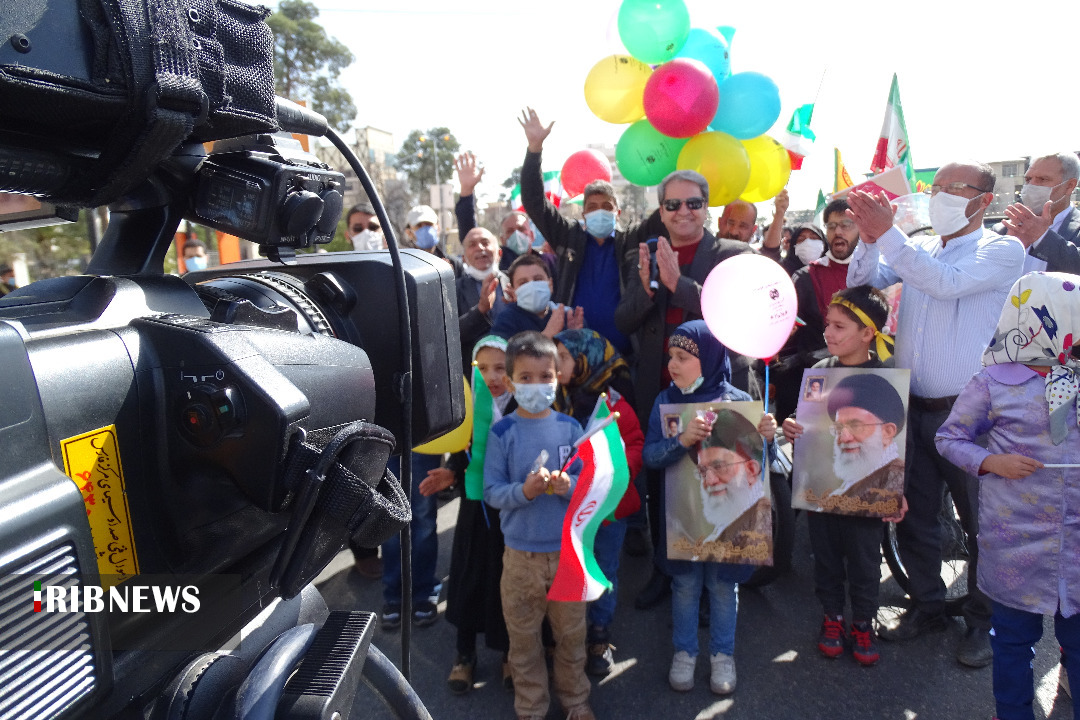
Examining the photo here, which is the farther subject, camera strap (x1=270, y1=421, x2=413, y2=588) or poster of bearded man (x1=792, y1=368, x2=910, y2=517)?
poster of bearded man (x1=792, y1=368, x2=910, y2=517)

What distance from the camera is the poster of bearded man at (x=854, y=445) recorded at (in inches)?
109

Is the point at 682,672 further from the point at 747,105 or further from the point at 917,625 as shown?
the point at 747,105

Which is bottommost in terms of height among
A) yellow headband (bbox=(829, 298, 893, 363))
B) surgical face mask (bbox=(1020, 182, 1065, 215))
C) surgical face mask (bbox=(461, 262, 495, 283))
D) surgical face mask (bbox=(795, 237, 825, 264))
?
yellow headband (bbox=(829, 298, 893, 363))

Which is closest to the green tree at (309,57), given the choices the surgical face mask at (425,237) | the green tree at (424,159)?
the green tree at (424,159)

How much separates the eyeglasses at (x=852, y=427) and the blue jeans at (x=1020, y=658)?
2.48 ft

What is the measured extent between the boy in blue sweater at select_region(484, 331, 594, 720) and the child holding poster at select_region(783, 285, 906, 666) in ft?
3.38

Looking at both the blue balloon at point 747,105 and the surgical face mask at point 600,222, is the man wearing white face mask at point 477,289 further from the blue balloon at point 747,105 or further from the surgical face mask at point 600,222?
the blue balloon at point 747,105

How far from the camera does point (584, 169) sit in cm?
512

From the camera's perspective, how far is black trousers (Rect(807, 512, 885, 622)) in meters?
2.85

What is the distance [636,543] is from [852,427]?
4.71 feet

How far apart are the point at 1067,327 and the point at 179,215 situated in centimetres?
236

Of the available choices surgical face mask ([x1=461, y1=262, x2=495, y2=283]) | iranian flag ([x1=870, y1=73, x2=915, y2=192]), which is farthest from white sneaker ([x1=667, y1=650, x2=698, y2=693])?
iranian flag ([x1=870, y1=73, x2=915, y2=192])

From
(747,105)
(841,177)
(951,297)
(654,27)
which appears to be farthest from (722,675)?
(841,177)

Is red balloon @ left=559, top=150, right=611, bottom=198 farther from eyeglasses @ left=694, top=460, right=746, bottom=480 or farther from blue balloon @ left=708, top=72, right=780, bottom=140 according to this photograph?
eyeglasses @ left=694, top=460, right=746, bottom=480
